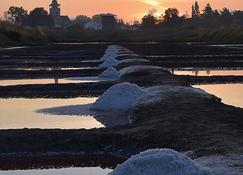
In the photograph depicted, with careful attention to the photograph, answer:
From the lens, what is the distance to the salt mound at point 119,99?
11.3m

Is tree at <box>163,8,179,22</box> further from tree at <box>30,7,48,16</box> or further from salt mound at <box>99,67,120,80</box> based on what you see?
salt mound at <box>99,67,120,80</box>

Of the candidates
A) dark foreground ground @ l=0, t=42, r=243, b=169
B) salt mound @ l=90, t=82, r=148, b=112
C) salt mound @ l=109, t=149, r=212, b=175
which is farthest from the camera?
salt mound @ l=90, t=82, r=148, b=112

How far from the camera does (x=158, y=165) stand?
17.3 ft

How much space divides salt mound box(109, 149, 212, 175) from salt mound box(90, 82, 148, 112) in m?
5.88

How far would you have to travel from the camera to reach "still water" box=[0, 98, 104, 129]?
9844mm

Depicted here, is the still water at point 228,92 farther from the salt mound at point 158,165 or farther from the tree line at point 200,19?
the tree line at point 200,19

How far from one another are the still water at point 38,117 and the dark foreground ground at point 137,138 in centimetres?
117

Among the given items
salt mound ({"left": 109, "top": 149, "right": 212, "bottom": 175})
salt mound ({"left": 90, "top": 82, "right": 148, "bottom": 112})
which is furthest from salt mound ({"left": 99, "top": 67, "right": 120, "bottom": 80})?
salt mound ({"left": 109, "top": 149, "right": 212, "bottom": 175})

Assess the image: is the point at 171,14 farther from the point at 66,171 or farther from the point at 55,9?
the point at 66,171

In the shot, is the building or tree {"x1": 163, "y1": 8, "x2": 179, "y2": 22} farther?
the building

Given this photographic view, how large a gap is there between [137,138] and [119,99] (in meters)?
3.55

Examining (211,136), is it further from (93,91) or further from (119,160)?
(93,91)

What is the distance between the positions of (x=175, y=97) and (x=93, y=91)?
4128mm

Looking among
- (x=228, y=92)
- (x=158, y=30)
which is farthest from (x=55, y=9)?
(x=228, y=92)
